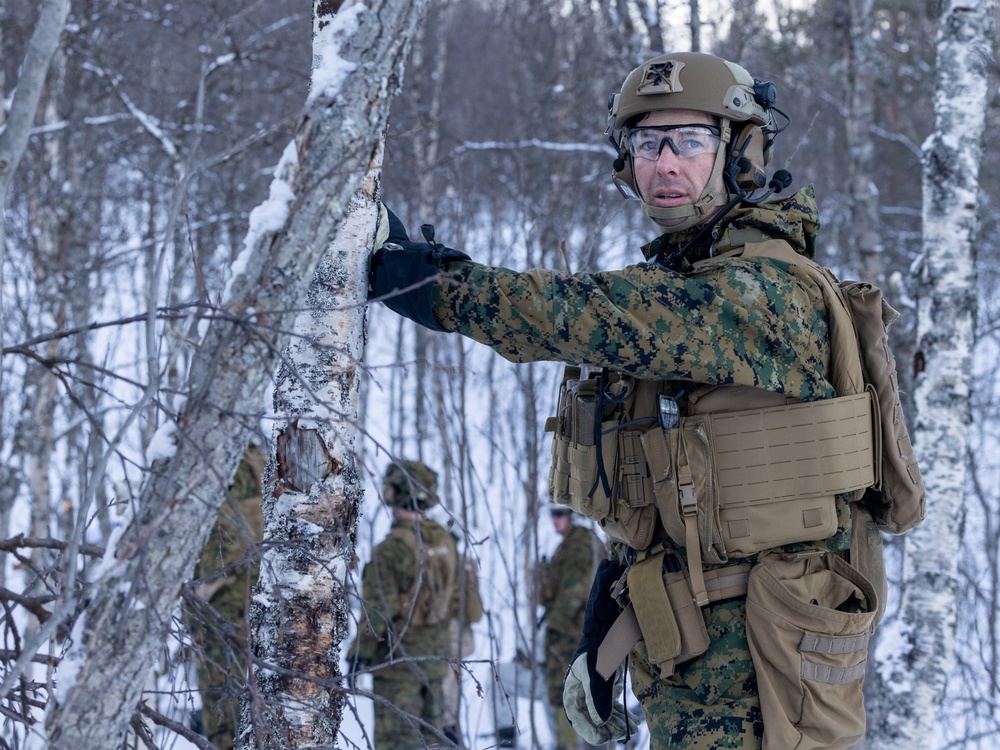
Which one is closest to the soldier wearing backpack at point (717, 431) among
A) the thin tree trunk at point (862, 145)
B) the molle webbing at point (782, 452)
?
the molle webbing at point (782, 452)

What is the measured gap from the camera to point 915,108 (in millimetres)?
18359

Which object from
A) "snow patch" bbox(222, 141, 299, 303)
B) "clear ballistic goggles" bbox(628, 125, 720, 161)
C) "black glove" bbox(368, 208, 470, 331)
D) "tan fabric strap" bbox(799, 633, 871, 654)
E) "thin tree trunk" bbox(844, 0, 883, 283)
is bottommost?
"tan fabric strap" bbox(799, 633, 871, 654)

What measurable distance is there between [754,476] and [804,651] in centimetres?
43

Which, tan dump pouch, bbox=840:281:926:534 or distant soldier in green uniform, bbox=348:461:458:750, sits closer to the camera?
tan dump pouch, bbox=840:281:926:534

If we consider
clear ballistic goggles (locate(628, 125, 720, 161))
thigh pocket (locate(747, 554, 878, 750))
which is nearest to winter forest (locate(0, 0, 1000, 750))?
clear ballistic goggles (locate(628, 125, 720, 161))

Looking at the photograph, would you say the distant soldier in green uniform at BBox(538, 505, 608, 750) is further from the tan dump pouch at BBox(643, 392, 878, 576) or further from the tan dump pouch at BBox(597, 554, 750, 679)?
the tan dump pouch at BBox(643, 392, 878, 576)

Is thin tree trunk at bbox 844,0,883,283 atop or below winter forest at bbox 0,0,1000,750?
atop

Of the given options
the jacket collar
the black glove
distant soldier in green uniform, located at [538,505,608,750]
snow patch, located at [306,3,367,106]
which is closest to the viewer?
snow patch, located at [306,3,367,106]

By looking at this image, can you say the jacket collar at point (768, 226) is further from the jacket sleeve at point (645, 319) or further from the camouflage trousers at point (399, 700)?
the camouflage trousers at point (399, 700)

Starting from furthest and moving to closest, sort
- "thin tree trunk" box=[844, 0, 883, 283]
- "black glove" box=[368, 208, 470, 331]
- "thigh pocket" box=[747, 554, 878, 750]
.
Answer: "thin tree trunk" box=[844, 0, 883, 283] < "thigh pocket" box=[747, 554, 878, 750] < "black glove" box=[368, 208, 470, 331]

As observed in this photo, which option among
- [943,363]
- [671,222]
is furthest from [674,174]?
[943,363]

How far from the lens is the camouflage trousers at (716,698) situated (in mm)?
2230

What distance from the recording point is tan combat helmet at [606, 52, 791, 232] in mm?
2566

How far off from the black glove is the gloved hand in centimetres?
104
